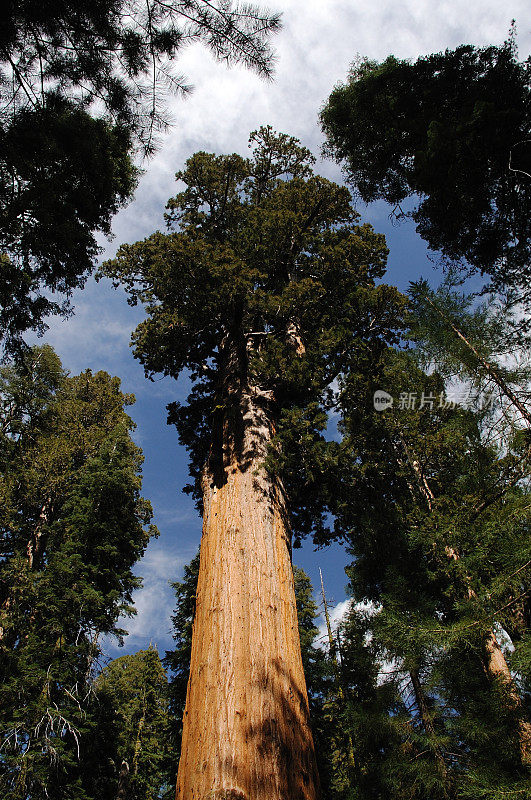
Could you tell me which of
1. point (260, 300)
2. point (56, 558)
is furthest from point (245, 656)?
point (56, 558)

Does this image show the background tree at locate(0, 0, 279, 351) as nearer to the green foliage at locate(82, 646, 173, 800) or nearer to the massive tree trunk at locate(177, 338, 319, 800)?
the massive tree trunk at locate(177, 338, 319, 800)

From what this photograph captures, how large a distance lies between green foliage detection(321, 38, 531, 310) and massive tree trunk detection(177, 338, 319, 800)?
3.51m

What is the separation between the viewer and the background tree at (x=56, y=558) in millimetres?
7082

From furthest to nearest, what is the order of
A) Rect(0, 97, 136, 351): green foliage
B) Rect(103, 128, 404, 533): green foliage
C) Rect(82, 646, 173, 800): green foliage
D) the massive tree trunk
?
Rect(82, 646, 173, 800): green foliage → Rect(103, 128, 404, 533): green foliage → Rect(0, 97, 136, 351): green foliage → the massive tree trunk

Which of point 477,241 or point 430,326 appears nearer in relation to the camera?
point 430,326

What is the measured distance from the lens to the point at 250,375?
587 centimetres

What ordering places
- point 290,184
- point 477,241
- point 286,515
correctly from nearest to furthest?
point 286,515 → point 477,241 → point 290,184

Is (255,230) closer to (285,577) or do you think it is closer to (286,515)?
(286,515)

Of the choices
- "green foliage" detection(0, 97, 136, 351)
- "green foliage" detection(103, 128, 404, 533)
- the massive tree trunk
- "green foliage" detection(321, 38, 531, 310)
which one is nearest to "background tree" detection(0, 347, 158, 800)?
"green foliage" detection(0, 97, 136, 351)

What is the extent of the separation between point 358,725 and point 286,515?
291 centimetres

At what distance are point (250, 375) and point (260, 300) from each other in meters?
1.31

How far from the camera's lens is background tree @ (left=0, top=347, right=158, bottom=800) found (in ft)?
23.2

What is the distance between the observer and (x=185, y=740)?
117 inches

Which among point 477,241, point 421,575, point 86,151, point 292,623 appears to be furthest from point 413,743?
point 86,151
